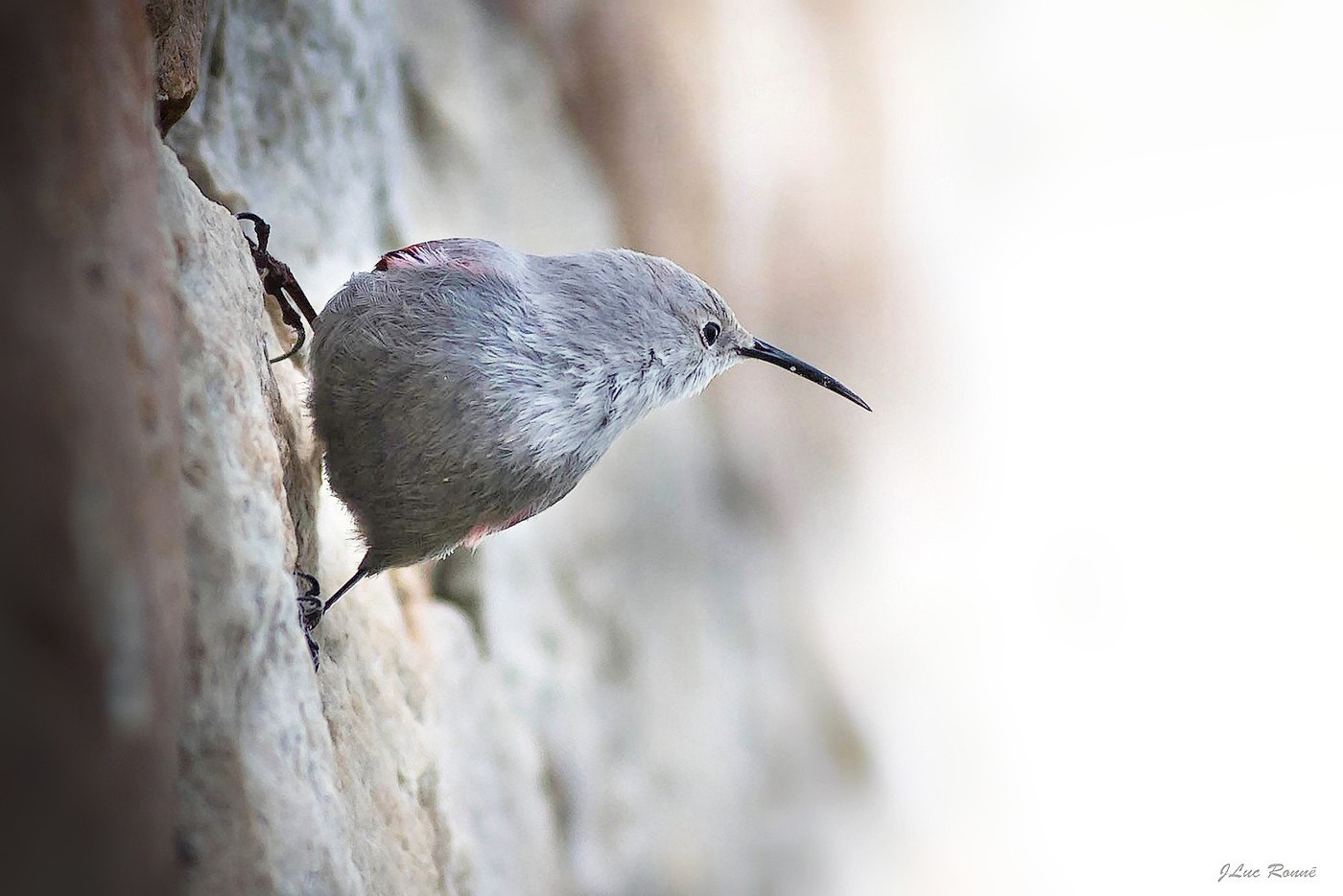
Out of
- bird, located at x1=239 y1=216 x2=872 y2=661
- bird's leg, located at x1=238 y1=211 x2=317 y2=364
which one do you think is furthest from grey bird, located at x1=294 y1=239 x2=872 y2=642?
bird's leg, located at x1=238 y1=211 x2=317 y2=364

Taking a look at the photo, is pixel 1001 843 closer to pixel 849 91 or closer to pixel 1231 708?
pixel 1231 708

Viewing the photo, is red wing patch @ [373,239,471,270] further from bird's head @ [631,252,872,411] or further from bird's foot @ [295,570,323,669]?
bird's foot @ [295,570,323,669]

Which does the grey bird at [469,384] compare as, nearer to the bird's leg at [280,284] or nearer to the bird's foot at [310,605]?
the bird's foot at [310,605]

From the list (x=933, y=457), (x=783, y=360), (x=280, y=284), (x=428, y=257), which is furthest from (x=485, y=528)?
(x=933, y=457)

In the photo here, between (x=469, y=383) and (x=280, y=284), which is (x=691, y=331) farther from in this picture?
(x=280, y=284)

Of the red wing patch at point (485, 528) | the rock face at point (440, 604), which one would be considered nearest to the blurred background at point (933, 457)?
the rock face at point (440, 604)

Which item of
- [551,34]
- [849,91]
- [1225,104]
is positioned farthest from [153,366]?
[1225,104]
